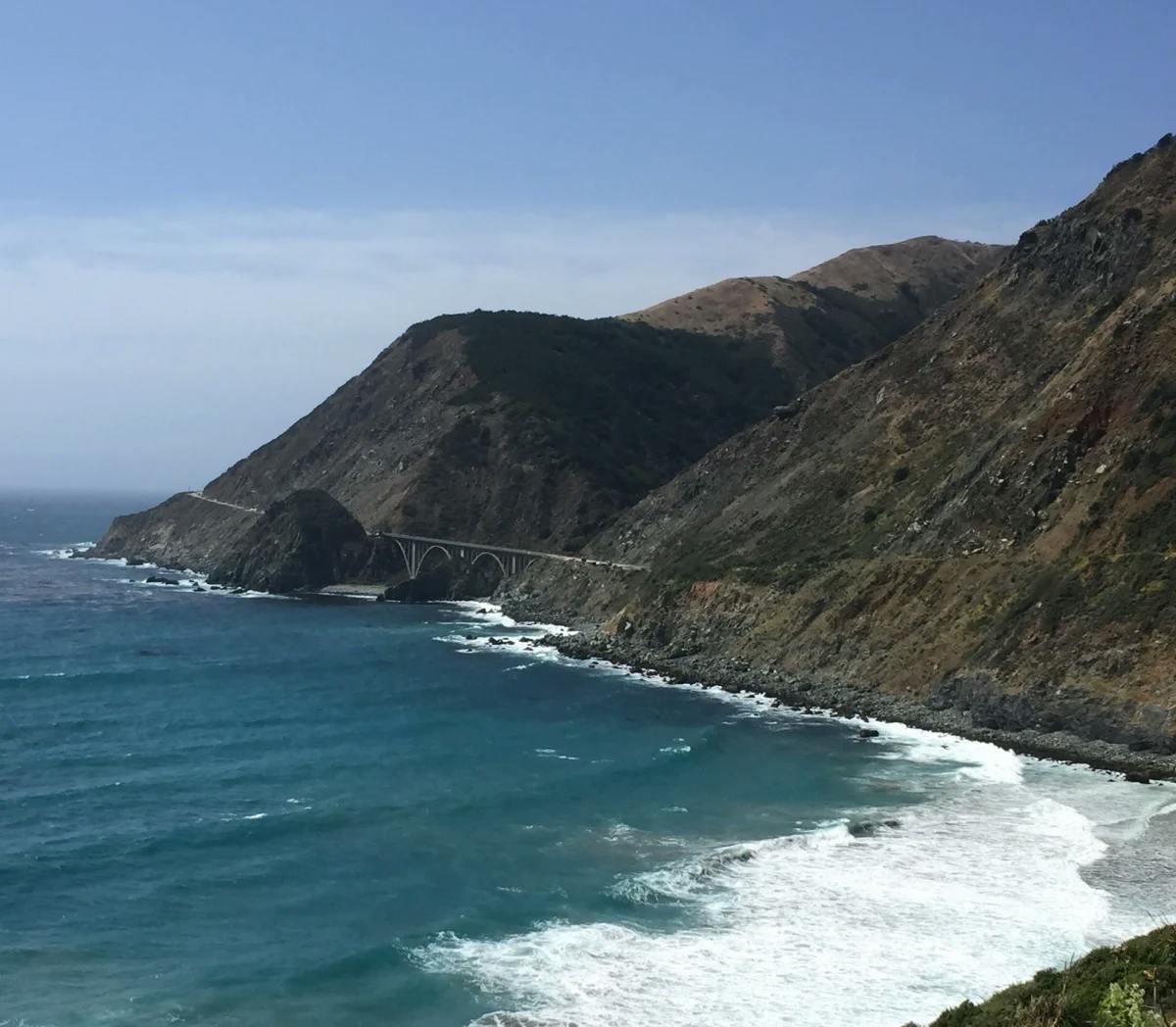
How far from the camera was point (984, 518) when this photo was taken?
91062 millimetres

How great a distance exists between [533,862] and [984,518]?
164ft

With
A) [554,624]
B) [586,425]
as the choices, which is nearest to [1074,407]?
[554,624]

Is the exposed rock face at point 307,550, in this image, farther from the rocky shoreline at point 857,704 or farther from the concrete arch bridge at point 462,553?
the rocky shoreline at point 857,704

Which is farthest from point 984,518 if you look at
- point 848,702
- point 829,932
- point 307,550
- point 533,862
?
point 307,550

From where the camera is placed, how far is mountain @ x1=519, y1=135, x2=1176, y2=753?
75438 mm

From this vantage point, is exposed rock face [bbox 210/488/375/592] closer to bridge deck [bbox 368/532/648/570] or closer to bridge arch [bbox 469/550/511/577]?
bridge deck [bbox 368/532/648/570]

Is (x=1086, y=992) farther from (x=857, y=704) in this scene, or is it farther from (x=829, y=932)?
(x=857, y=704)

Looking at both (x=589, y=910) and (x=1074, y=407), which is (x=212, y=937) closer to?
(x=589, y=910)

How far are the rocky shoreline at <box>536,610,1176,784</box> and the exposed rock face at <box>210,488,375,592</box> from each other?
185 ft

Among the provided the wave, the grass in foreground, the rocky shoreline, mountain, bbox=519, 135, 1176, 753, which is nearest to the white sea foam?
the wave

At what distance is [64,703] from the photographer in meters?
89.9

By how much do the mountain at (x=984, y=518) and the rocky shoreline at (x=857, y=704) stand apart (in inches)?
37.3

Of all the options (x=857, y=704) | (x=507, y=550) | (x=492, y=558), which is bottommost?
(x=857, y=704)

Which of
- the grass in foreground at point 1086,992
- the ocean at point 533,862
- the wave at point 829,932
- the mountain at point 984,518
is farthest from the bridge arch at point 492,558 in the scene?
the grass in foreground at point 1086,992
